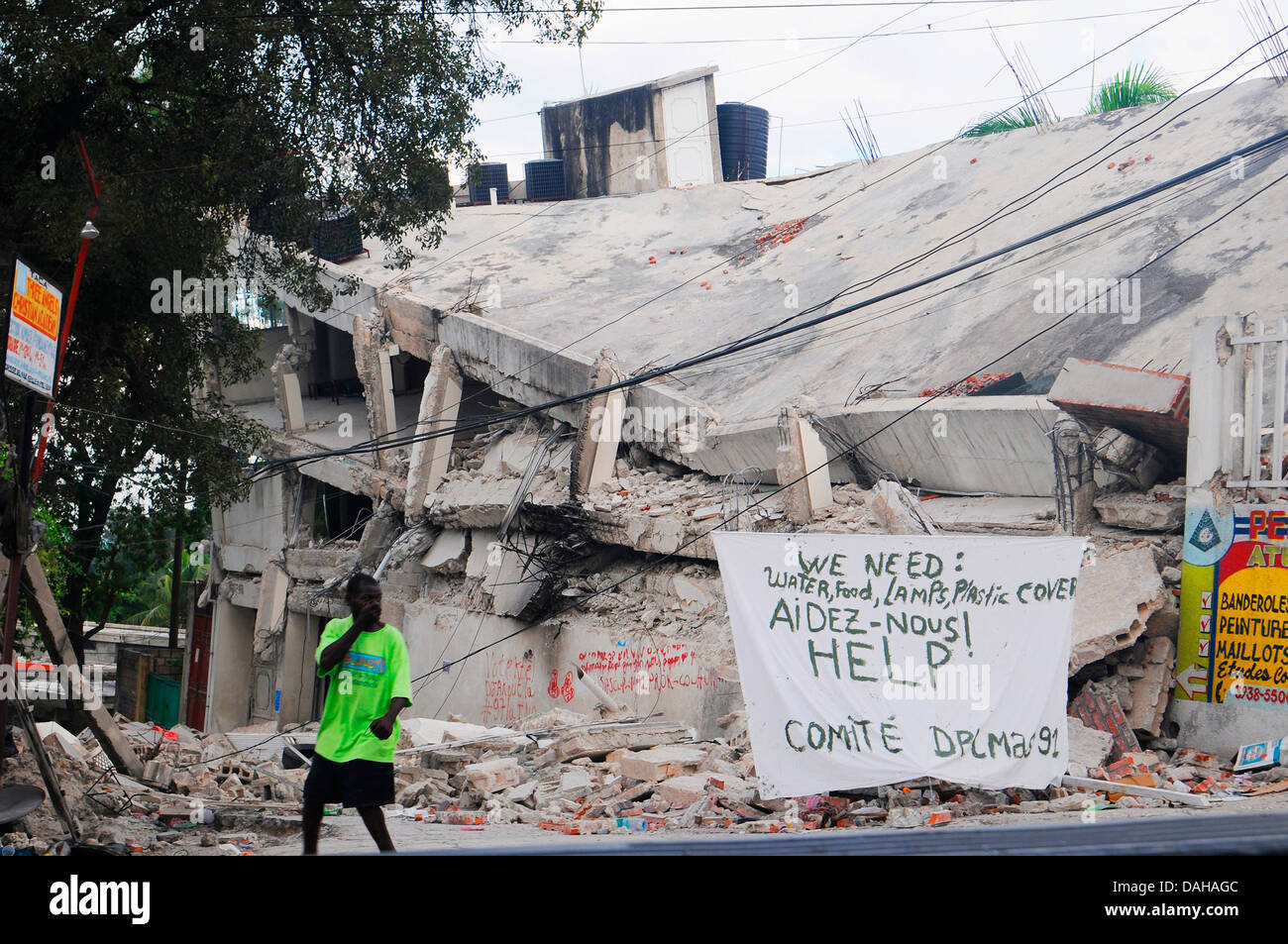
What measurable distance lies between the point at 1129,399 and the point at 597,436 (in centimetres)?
646

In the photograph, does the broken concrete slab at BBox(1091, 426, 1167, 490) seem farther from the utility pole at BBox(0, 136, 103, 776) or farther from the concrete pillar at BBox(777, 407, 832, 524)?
the utility pole at BBox(0, 136, 103, 776)

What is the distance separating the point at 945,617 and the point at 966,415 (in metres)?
4.75

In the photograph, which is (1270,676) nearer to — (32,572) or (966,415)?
(966,415)

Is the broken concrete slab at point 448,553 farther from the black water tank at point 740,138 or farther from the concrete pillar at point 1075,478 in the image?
the black water tank at point 740,138

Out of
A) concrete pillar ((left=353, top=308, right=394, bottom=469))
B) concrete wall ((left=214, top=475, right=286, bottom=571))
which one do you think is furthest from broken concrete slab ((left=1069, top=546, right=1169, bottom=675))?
concrete wall ((left=214, top=475, right=286, bottom=571))

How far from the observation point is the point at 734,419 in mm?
13828

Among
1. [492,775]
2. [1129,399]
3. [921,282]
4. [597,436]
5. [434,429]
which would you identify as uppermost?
[921,282]

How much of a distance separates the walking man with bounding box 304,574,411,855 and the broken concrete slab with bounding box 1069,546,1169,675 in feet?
18.0

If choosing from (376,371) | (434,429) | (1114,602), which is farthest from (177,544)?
(1114,602)

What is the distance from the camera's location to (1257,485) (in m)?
8.69

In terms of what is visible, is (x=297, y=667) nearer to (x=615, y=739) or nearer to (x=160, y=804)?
(x=615, y=739)

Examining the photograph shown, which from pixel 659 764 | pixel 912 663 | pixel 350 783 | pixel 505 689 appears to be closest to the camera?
pixel 350 783

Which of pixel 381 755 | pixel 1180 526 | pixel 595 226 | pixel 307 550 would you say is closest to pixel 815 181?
pixel 595 226

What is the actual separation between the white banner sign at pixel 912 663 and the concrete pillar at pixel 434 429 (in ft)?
33.6
